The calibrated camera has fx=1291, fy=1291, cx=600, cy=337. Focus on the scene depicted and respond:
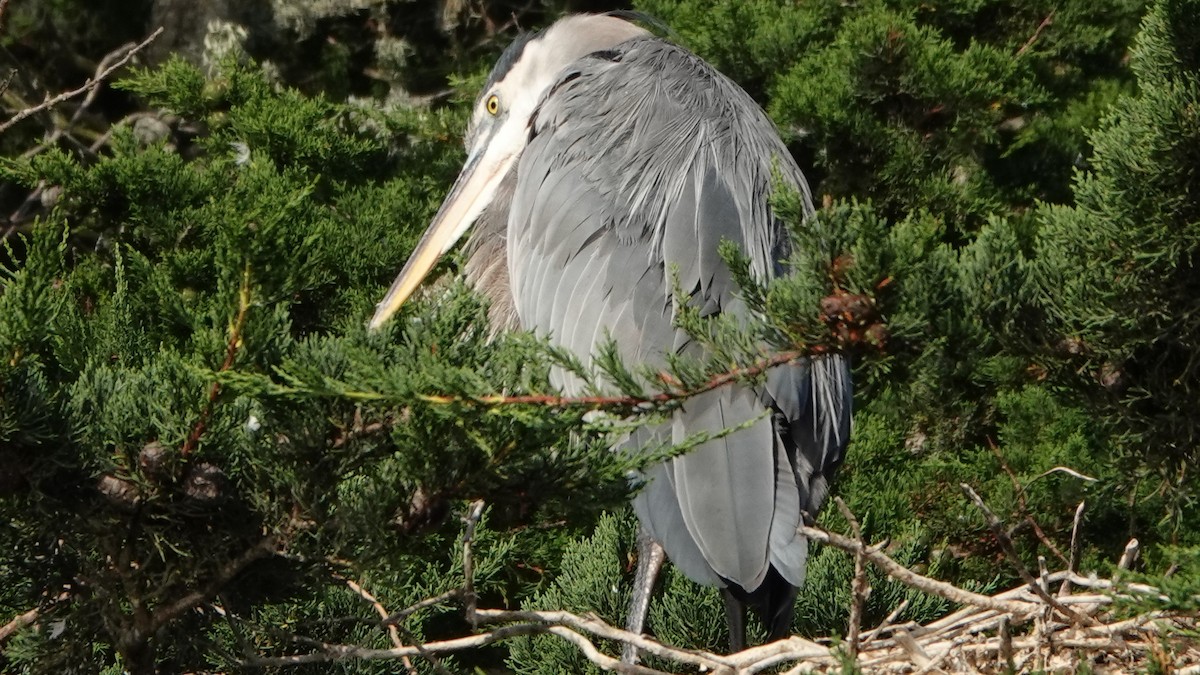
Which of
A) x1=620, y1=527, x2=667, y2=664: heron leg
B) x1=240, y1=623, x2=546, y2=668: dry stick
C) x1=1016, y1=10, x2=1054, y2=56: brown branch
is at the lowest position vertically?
x1=620, y1=527, x2=667, y2=664: heron leg

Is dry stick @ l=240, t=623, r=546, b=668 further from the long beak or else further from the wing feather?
the long beak

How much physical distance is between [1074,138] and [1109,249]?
1.58m

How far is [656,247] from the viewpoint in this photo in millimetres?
2670

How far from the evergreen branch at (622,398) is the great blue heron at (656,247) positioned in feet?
1.13

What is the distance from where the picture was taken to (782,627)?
2279 millimetres

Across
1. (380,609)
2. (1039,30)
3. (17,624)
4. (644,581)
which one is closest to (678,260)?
(644,581)

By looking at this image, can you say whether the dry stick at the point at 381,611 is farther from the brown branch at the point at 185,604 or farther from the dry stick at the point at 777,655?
the dry stick at the point at 777,655

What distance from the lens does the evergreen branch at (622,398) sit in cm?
133

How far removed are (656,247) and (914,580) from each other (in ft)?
3.44

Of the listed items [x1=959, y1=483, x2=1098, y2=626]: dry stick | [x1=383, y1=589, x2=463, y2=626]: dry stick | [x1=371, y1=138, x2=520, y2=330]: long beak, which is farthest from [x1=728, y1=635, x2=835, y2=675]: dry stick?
[x1=371, y1=138, x2=520, y2=330]: long beak

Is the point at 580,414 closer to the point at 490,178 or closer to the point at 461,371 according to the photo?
the point at 461,371

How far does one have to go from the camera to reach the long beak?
9.43ft

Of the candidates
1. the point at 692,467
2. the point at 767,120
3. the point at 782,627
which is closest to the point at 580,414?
the point at 692,467

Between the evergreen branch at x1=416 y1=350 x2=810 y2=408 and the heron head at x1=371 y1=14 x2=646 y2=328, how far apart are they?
1.71 m
